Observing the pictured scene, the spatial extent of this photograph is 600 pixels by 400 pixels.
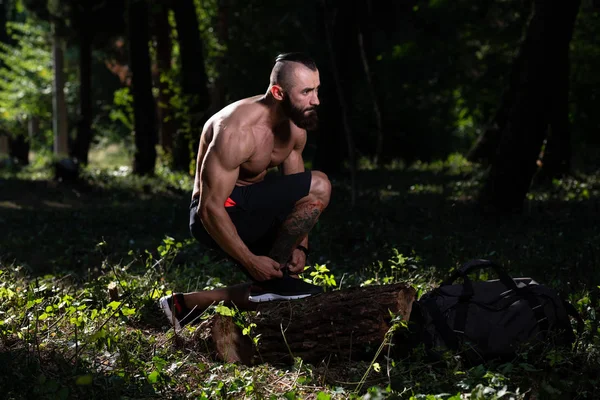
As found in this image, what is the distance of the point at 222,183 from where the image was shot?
17.5ft

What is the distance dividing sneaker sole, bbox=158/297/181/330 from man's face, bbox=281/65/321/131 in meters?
1.54

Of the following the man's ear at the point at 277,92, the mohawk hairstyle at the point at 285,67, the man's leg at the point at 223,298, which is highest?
the mohawk hairstyle at the point at 285,67

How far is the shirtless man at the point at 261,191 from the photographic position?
212 inches

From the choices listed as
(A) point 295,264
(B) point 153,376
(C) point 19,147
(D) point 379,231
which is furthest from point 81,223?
(C) point 19,147

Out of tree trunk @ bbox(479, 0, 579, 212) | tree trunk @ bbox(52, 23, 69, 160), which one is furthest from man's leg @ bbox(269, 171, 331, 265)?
tree trunk @ bbox(52, 23, 69, 160)

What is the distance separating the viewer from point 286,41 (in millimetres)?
26328

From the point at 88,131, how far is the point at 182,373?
72.7 feet

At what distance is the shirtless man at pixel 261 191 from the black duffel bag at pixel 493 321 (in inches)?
37.1

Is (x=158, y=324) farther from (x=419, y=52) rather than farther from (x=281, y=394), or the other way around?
(x=419, y=52)

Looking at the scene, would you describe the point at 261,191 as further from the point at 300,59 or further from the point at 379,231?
the point at 379,231

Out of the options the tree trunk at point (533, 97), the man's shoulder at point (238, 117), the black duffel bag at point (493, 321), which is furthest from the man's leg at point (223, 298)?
the tree trunk at point (533, 97)

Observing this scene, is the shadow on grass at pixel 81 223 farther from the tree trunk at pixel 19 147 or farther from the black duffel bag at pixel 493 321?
the tree trunk at pixel 19 147

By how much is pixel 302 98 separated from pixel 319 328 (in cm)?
147

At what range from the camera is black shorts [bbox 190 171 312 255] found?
566 cm
